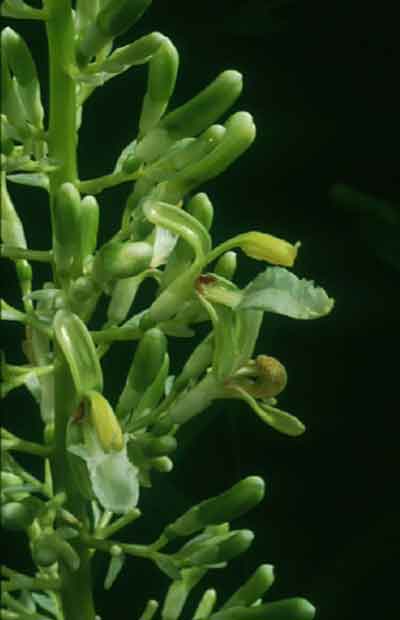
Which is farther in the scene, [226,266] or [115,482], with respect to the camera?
[226,266]

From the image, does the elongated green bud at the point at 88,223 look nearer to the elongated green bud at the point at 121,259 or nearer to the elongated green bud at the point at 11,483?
the elongated green bud at the point at 121,259

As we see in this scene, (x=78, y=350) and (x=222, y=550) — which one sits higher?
(x=78, y=350)

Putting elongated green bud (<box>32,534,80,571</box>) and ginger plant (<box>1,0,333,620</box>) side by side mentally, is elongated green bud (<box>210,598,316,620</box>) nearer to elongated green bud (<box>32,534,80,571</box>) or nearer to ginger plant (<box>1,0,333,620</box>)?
ginger plant (<box>1,0,333,620</box>)

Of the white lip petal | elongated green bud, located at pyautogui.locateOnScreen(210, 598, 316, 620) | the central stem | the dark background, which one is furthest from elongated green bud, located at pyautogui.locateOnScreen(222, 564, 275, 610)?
the dark background

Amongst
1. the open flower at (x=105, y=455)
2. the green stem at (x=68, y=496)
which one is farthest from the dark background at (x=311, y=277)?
the open flower at (x=105, y=455)

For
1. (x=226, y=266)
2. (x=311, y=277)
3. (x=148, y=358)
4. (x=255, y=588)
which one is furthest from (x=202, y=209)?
(x=311, y=277)

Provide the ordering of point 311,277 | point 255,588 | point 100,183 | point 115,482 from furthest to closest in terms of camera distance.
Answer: point 311,277
point 255,588
point 100,183
point 115,482

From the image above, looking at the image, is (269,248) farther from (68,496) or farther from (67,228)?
(68,496)

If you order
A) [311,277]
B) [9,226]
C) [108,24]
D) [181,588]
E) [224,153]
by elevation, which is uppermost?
[108,24]
